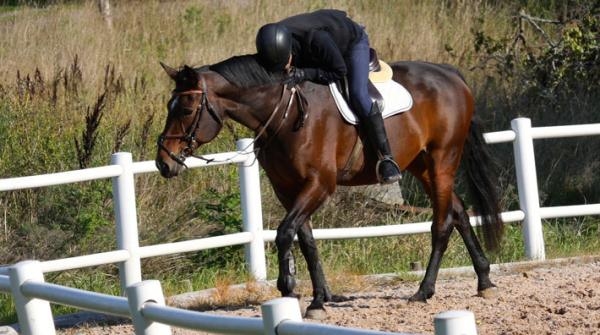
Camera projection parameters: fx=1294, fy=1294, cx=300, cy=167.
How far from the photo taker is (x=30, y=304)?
20.1 ft

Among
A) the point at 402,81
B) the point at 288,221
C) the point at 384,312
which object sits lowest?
the point at 384,312

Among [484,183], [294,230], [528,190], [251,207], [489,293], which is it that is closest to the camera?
[294,230]

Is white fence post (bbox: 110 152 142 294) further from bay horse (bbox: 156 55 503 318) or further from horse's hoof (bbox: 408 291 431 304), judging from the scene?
horse's hoof (bbox: 408 291 431 304)

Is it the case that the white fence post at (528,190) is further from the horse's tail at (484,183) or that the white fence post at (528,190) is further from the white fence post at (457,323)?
the white fence post at (457,323)

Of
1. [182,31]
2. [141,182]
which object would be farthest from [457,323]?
[182,31]

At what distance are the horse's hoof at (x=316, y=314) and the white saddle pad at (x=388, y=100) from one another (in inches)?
53.0

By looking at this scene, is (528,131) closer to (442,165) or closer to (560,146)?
(442,165)

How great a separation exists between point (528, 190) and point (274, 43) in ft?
12.0

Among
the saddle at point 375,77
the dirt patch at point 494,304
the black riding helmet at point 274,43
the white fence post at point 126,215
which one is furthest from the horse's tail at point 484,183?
the white fence post at point 126,215

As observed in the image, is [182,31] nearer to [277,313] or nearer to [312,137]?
[312,137]

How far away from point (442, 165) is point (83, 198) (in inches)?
138

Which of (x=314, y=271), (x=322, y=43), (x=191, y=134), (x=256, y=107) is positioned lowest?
(x=314, y=271)

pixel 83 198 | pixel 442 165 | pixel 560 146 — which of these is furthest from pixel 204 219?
pixel 560 146

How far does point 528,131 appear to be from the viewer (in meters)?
11.2
